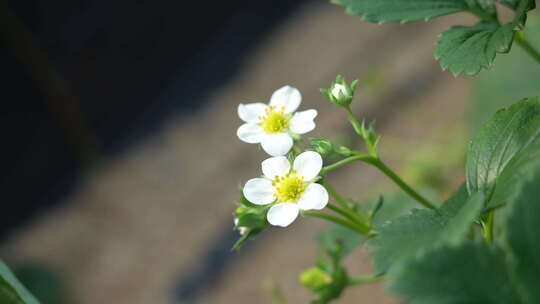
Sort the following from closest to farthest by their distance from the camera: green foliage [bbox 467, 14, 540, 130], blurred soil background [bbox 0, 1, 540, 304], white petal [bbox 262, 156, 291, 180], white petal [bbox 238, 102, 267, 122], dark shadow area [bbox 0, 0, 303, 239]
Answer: white petal [bbox 262, 156, 291, 180] → white petal [bbox 238, 102, 267, 122] → green foliage [bbox 467, 14, 540, 130] → blurred soil background [bbox 0, 1, 540, 304] → dark shadow area [bbox 0, 0, 303, 239]

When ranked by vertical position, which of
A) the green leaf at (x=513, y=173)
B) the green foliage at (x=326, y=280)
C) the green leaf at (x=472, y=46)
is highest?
the green leaf at (x=472, y=46)

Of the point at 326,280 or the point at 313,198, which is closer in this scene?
the point at 313,198

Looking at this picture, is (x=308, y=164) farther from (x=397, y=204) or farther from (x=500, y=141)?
(x=397, y=204)

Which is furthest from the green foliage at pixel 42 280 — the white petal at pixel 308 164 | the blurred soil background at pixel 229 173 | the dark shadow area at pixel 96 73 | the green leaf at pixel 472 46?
the green leaf at pixel 472 46

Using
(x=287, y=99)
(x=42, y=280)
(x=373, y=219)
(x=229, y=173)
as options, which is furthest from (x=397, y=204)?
(x=42, y=280)

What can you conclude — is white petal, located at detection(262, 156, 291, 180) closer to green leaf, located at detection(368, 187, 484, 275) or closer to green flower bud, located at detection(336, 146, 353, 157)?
green flower bud, located at detection(336, 146, 353, 157)

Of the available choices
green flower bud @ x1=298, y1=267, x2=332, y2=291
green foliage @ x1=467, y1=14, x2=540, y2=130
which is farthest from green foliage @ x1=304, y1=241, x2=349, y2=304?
green foliage @ x1=467, y1=14, x2=540, y2=130

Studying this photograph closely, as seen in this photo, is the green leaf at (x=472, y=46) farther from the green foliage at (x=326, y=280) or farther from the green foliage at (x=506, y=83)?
the green foliage at (x=506, y=83)
